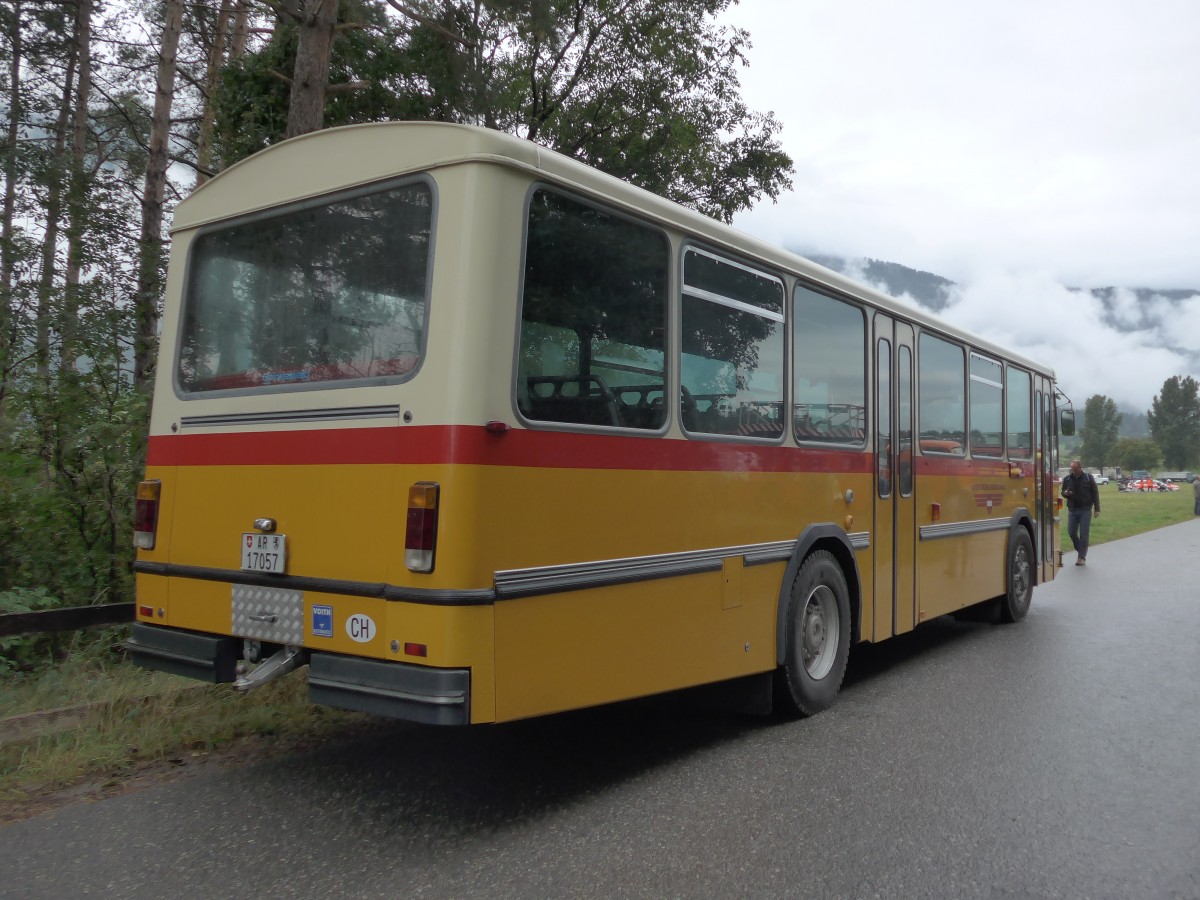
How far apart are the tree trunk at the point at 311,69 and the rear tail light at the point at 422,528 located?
5.63 m

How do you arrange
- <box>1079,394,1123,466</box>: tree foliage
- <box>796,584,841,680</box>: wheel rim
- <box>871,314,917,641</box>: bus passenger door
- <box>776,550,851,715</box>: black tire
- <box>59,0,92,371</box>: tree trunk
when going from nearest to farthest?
<box>776,550,851,715</box>: black tire → <box>796,584,841,680</box>: wheel rim → <box>871,314,917,641</box>: bus passenger door → <box>59,0,92,371</box>: tree trunk → <box>1079,394,1123,466</box>: tree foliage

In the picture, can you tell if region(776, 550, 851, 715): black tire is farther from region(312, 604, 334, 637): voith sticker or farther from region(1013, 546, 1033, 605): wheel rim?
region(1013, 546, 1033, 605): wheel rim

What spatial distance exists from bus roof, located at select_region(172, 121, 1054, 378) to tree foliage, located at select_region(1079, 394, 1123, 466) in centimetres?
18819

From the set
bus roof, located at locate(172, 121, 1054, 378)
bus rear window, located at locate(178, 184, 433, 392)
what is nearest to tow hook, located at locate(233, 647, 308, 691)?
bus rear window, located at locate(178, 184, 433, 392)

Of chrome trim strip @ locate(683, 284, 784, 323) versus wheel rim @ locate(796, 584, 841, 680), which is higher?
chrome trim strip @ locate(683, 284, 784, 323)

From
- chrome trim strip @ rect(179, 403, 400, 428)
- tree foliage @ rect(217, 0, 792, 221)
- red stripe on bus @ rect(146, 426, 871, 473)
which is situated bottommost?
red stripe on bus @ rect(146, 426, 871, 473)

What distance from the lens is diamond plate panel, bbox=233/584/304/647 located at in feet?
14.1

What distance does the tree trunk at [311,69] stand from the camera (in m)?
8.52

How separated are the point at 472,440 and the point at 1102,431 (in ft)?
636

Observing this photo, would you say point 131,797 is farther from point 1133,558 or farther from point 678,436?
point 1133,558

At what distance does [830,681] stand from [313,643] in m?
3.30

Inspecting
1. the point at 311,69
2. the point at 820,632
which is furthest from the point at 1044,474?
the point at 311,69

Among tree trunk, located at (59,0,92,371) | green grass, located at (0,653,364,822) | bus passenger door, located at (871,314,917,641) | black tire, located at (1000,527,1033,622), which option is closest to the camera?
green grass, located at (0,653,364,822)

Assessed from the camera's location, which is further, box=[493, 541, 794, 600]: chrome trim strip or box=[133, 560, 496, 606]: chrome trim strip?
box=[493, 541, 794, 600]: chrome trim strip
